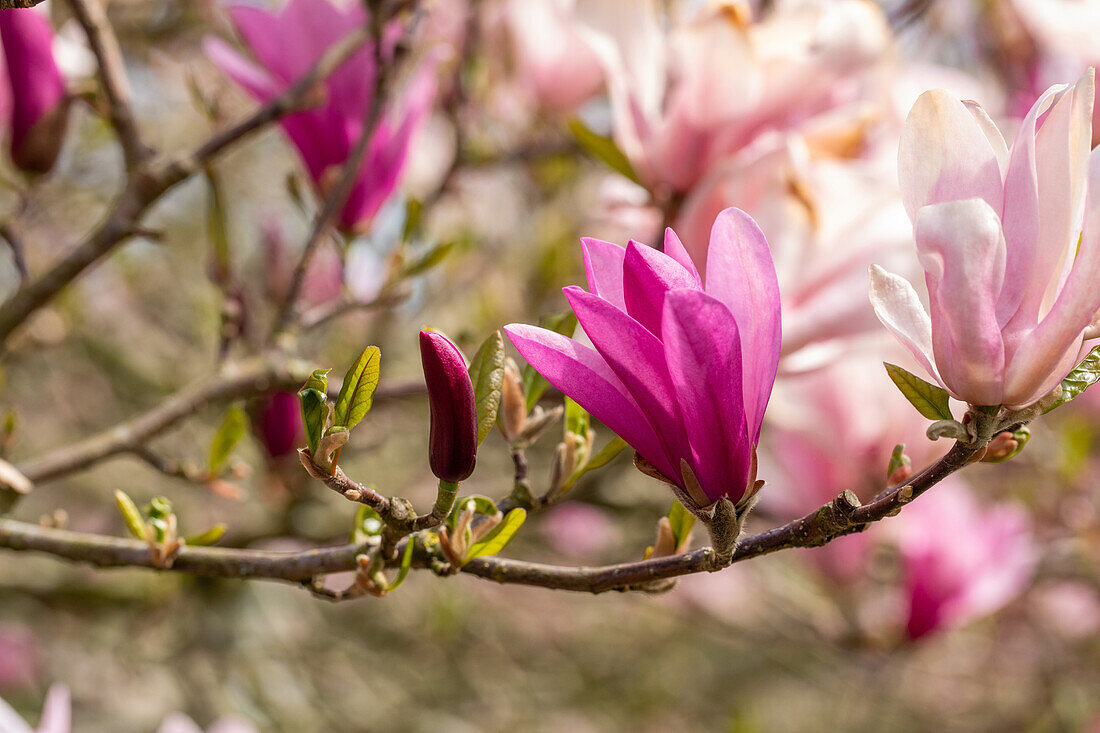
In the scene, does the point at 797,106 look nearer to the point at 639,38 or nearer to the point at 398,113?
the point at 639,38

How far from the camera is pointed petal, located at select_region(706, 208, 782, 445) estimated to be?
1.30 ft

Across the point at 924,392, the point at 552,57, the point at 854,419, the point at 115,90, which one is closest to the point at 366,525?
the point at 924,392

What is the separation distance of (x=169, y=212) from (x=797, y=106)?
1979mm

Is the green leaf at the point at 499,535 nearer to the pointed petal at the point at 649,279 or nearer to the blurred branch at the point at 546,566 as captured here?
the blurred branch at the point at 546,566

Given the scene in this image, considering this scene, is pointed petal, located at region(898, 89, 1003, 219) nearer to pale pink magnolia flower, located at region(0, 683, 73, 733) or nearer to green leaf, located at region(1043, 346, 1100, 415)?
green leaf, located at region(1043, 346, 1100, 415)

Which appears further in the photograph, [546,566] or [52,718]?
[52,718]

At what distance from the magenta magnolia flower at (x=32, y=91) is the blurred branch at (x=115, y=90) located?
6cm

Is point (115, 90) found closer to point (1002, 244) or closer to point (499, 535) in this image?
point (499, 535)

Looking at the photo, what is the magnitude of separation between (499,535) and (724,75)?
0.53 m

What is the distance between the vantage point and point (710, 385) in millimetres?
395

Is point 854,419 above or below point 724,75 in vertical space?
below

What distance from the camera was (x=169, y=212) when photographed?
239 cm

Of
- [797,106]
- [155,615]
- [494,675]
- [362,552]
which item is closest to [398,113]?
[797,106]

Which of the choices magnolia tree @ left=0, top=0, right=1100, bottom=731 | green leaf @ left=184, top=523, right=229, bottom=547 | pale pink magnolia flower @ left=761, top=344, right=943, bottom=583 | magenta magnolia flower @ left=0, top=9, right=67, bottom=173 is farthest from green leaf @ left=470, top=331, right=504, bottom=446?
magenta magnolia flower @ left=0, top=9, right=67, bottom=173
